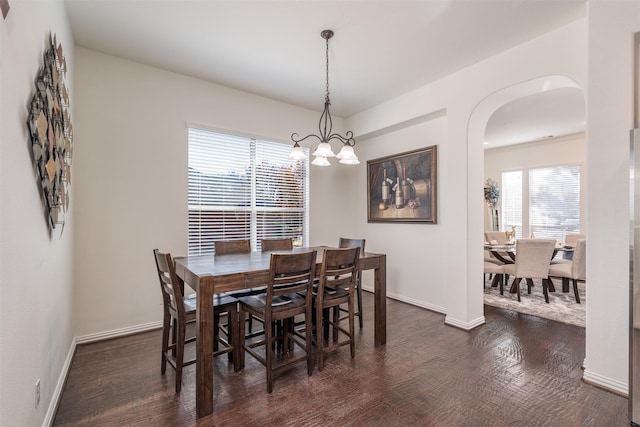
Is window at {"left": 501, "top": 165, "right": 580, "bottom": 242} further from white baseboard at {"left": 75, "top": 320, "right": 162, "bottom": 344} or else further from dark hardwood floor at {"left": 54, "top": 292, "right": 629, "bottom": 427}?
white baseboard at {"left": 75, "top": 320, "right": 162, "bottom": 344}

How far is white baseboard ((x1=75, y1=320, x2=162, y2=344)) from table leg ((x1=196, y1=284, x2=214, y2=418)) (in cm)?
180

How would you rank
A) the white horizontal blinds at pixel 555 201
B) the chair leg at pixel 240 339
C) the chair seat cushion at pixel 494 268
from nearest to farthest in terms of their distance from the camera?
the chair leg at pixel 240 339 → the chair seat cushion at pixel 494 268 → the white horizontal blinds at pixel 555 201

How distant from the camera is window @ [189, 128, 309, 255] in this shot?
3.80 m

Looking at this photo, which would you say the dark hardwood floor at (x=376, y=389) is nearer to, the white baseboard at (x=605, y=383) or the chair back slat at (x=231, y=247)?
the white baseboard at (x=605, y=383)

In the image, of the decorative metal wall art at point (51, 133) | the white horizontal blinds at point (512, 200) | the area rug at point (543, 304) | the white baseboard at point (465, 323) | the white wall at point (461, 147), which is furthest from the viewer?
the white horizontal blinds at point (512, 200)

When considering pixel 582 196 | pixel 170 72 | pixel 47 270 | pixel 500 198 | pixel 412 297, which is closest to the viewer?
pixel 47 270

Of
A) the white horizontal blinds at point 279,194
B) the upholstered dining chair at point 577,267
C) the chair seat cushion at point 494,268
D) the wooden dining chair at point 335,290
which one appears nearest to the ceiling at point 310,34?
the white horizontal blinds at point 279,194

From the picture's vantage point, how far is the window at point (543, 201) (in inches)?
241

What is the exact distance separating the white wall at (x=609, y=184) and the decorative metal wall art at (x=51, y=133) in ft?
11.7

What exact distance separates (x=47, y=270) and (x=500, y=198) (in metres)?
8.09

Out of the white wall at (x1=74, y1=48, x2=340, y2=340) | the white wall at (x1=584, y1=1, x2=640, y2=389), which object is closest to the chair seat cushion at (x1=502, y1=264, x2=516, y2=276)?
the white wall at (x1=584, y1=1, x2=640, y2=389)

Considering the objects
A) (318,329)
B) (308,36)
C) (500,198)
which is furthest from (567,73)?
(500,198)

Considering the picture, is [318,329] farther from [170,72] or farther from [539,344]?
[170,72]

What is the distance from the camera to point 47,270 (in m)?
1.89
